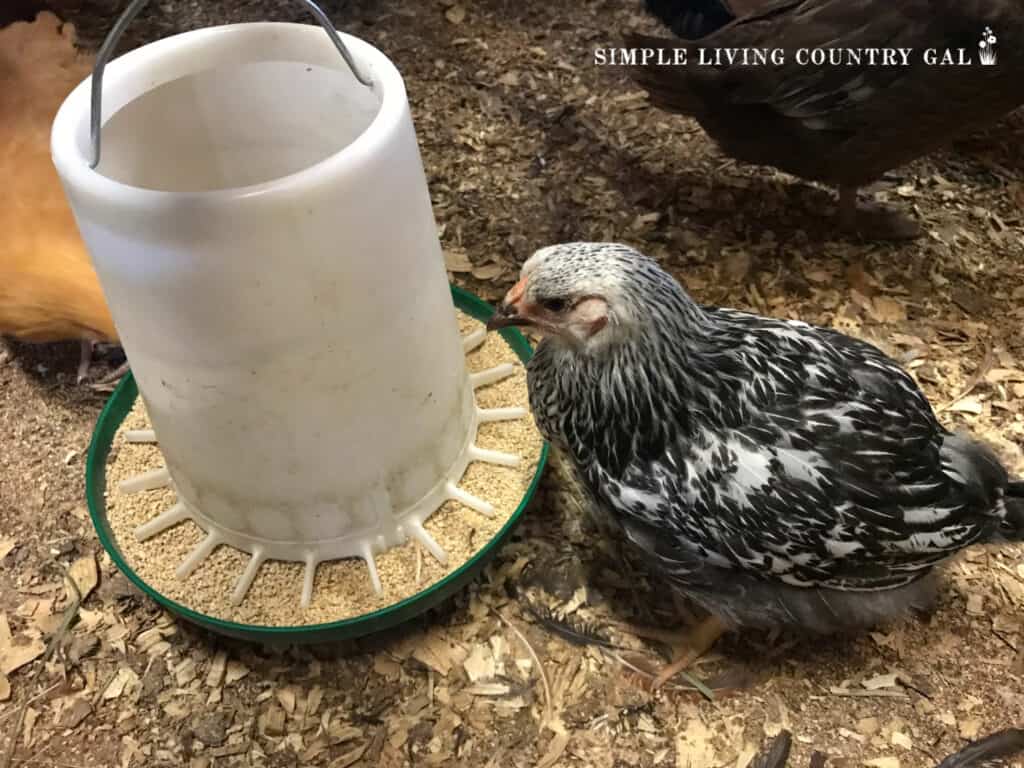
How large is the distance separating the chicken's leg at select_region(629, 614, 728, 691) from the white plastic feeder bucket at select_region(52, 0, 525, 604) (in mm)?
468

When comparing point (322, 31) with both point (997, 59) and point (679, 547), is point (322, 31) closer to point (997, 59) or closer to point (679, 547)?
point (679, 547)

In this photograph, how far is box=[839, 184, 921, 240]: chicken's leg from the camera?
99.2 inches

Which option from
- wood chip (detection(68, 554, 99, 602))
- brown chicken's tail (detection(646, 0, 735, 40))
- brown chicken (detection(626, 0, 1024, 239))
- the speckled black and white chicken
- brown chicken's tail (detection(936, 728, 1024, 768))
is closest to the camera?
the speckled black and white chicken

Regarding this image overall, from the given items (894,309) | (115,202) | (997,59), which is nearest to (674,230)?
(894,309)

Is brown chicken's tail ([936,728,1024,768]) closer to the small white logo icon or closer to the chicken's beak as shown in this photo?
the chicken's beak

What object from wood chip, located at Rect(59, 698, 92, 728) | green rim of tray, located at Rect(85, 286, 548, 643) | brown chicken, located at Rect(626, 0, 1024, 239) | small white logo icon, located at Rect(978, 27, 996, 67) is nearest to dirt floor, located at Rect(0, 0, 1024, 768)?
wood chip, located at Rect(59, 698, 92, 728)

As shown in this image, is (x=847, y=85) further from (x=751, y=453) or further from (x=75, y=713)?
(x=75, y=713)

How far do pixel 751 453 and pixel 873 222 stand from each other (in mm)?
1362

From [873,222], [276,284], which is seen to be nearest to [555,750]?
[276,284]

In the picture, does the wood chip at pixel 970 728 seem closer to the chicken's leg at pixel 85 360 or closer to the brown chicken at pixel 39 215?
the brown chicken at pixel 39 215

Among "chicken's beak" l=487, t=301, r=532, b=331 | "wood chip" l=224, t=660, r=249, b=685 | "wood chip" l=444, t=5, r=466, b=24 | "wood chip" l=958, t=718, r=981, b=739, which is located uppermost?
"chicken's beak" l=487, t=301, r=532, b=331

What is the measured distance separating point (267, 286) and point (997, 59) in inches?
71.4

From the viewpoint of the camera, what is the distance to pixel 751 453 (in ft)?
4.95

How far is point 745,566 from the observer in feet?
5.05
